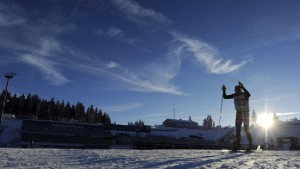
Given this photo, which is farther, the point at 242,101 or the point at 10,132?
the point at 10,132

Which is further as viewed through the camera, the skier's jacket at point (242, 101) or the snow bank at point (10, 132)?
the snow bank at point (10, 132)

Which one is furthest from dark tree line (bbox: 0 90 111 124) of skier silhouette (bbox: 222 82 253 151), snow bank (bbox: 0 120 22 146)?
skier silhouette (bbox: 222 82 253 151)

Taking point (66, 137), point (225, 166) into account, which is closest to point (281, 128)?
point (66, 137)

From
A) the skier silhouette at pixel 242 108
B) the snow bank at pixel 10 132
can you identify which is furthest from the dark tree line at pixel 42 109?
the skier silhouette at pixel 242 108

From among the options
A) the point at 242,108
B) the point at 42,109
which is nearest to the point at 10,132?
the point at 42,109

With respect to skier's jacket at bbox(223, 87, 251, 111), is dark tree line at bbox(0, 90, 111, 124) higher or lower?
higher

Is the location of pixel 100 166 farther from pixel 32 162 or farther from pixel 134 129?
pixel 134 129

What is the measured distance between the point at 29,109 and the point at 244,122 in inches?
5134

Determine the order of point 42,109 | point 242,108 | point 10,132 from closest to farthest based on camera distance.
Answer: point 242,108 < point 10,132 < point 42,109

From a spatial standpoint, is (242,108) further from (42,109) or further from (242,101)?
(42,109)

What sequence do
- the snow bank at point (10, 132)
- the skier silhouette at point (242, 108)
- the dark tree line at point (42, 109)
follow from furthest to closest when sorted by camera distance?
the dark tree line at point (42, 109)
the snow bank at point (10, 132)
the skier silhouette at point (242, 108)

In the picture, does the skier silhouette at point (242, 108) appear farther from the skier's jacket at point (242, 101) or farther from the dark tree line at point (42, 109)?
the dark tree line at point (42, 109)

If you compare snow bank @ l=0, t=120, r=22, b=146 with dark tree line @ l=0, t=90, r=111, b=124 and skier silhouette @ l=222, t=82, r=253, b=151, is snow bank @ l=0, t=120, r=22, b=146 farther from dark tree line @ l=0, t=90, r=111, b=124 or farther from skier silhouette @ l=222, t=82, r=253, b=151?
skier silhouette @ l=222, t=82, r=253, b=151

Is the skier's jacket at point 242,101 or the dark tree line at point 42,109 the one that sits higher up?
the dark tree line at point 42,109
